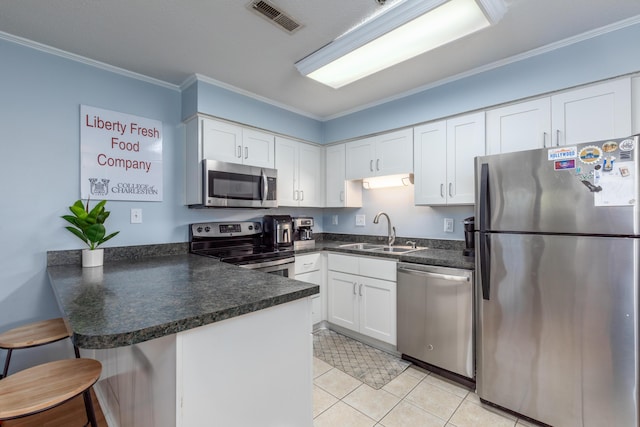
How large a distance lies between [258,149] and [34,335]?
Answer: 2.09 metres

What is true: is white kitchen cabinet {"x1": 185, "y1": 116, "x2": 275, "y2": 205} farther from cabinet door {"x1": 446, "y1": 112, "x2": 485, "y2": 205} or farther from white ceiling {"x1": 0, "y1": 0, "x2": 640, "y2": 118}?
cabinet door {"x1": 446, "y1": 112, "x2": 485, "y2": 205}

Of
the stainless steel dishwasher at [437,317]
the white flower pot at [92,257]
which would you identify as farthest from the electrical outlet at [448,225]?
the white flower pot at [92,257]

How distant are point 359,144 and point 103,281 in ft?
8.50

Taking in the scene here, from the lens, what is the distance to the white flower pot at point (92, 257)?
6.42ft

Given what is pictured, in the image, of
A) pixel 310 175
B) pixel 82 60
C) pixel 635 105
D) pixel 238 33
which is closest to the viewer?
pixel 635 105

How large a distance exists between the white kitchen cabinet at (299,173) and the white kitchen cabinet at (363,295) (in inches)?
30.7

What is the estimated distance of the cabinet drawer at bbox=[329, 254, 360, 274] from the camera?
282 centimetres

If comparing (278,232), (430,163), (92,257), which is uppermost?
(430,163)

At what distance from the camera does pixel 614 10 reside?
1689 millimetres

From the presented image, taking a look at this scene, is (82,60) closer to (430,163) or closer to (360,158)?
(360,158)

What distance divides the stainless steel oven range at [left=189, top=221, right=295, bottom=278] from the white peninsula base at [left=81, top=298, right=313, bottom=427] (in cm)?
118

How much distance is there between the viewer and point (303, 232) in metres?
3.49

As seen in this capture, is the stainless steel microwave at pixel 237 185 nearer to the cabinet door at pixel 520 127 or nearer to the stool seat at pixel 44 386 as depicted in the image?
the stool seat at pixel 44 386

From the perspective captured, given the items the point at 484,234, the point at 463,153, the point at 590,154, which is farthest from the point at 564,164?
the point at 463,153
